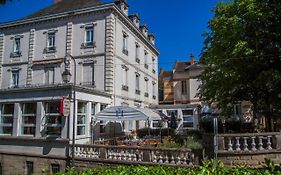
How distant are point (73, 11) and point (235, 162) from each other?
1740cm

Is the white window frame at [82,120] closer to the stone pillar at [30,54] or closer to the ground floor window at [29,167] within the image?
the ground floor window at [29,167]

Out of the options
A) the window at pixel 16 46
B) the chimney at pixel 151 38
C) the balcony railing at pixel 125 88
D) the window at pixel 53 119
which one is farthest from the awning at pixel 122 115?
the chimney at pixel 151 38

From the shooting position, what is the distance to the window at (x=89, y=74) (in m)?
21.1

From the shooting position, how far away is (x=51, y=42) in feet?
76.1

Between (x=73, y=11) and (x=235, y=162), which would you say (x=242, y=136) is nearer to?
(x=235, y=162)

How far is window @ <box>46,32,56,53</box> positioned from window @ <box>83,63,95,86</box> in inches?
144

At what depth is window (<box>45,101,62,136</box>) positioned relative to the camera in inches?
619

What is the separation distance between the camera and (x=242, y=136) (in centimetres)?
1142

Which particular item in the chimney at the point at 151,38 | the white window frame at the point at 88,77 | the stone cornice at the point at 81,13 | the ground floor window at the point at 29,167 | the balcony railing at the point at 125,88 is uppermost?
the chimney at the point at 151,38

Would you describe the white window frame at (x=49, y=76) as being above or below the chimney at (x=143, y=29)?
below

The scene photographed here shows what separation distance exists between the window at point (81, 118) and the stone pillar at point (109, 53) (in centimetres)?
363

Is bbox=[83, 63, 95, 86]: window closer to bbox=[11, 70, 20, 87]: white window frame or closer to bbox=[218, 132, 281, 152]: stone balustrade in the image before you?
bbox=[11, 70, 20, 87]: white window frame

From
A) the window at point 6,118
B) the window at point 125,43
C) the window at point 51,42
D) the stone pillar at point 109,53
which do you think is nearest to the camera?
the window at point 6,118

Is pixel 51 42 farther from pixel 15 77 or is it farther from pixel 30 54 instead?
pixel 15 77
